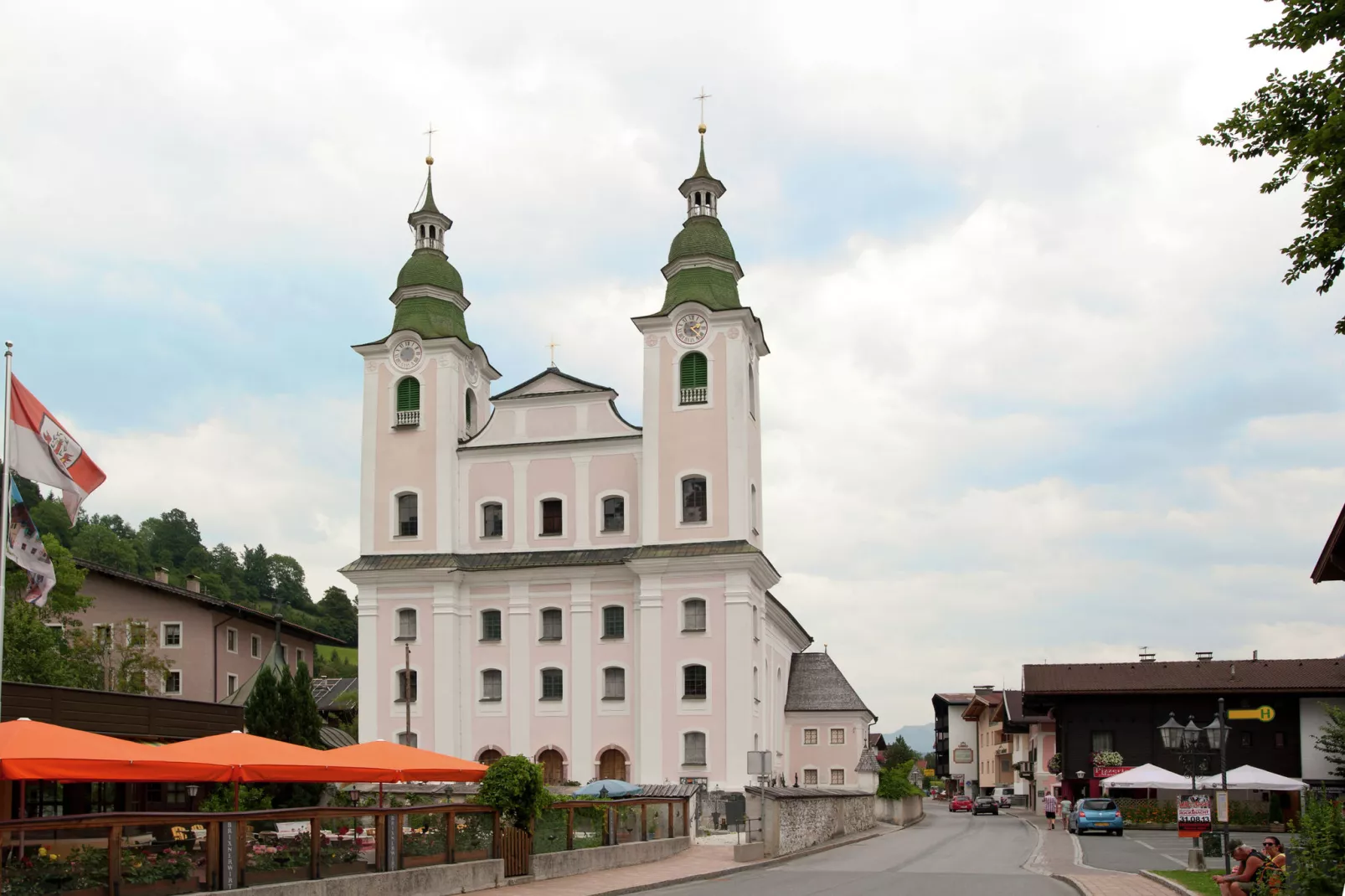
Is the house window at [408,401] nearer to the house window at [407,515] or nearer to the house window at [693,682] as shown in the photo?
the house window at [407,515]

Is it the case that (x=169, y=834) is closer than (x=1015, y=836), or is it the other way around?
(x=169, y=834)

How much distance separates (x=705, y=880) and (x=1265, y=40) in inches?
714

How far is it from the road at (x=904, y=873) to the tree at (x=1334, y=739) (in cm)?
1136

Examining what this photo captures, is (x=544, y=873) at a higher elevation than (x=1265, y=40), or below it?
below

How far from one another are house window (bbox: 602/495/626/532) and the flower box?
1370 inches

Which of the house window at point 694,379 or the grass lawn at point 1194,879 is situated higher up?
the house window at point 694,379

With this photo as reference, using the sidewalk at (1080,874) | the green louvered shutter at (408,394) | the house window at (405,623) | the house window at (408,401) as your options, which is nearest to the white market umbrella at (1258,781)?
the sidewalk at (1080,874)

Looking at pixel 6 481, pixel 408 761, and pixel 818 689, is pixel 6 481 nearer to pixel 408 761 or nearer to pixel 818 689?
pixel 408 761

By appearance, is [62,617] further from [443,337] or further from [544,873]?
[544,873]

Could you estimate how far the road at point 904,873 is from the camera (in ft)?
76.8

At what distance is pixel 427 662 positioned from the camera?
52.8 m

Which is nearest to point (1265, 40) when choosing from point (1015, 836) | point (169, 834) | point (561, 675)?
point (169, 834)

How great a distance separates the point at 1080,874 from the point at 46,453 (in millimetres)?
21051

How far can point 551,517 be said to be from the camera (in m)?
54.2
